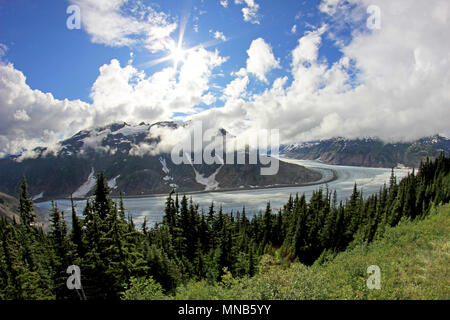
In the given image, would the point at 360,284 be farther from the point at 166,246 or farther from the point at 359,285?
the point at 166,246

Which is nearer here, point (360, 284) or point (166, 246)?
point (360, 284)

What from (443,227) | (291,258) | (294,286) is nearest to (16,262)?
(294,286)

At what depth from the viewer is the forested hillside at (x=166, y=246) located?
829 inches

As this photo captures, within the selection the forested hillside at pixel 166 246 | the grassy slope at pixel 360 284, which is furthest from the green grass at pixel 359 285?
the forested hillside at pixel 166 246

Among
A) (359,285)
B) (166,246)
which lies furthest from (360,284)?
(166,246)

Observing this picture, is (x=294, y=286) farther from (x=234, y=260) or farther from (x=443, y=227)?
(x=234, y=260)

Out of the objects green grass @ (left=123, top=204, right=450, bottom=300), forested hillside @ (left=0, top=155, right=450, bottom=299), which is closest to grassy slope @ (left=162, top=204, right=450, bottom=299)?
green grass @ (left=123, top=204, right=450, bottom=300)

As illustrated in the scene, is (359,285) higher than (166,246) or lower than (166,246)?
higher

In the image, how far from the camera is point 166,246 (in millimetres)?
39469

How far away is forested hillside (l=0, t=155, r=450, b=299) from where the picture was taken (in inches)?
829

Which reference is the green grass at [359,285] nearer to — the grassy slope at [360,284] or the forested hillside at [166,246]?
the grassy slope at [360,284]

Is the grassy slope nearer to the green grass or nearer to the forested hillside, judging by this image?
the green grass

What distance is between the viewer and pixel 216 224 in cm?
5738

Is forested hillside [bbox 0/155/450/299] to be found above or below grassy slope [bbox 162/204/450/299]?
below
